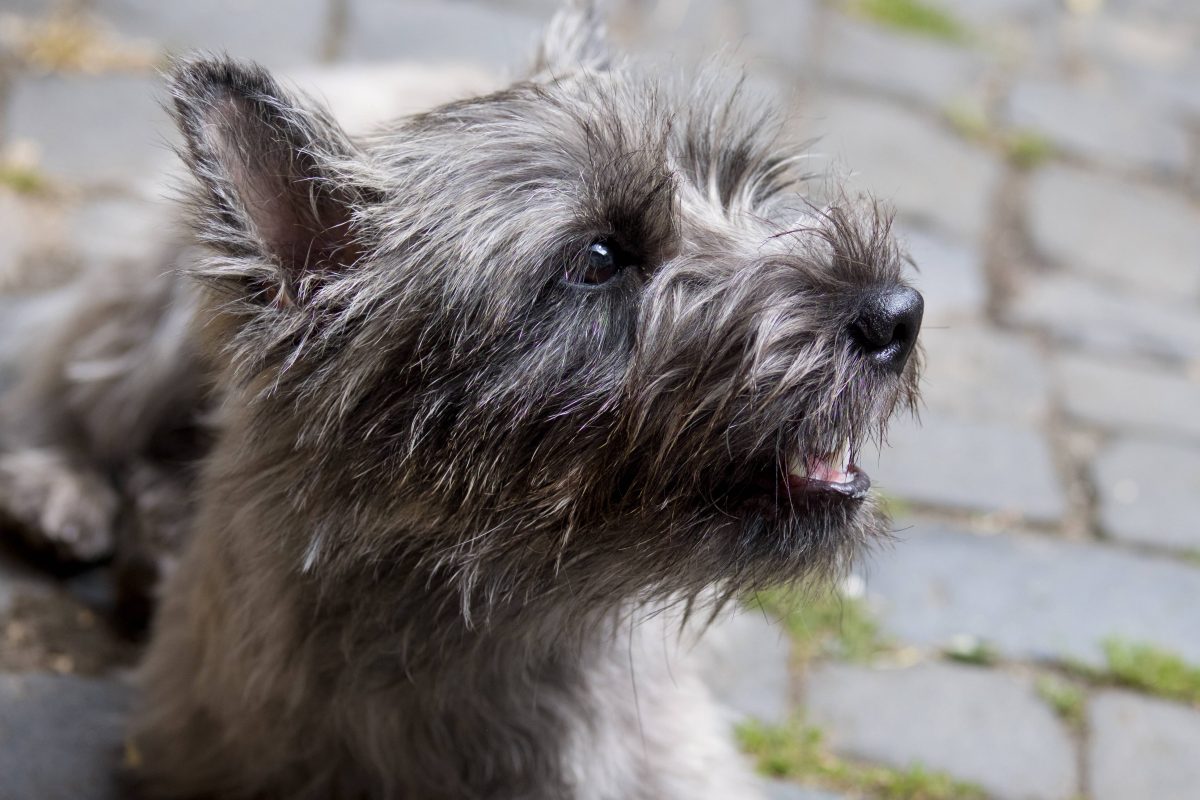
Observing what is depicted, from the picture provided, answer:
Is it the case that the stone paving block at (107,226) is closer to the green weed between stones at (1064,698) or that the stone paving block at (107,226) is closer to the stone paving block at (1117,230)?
the green weed between stones at (1064,698)

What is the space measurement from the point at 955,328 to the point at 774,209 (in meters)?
2.32

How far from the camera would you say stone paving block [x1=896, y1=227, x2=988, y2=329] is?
5059 mm

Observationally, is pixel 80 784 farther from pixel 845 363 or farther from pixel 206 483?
pixel 845 363

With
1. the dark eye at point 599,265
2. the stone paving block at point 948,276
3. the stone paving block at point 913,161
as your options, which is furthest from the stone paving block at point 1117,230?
the dark eye at point 599,265

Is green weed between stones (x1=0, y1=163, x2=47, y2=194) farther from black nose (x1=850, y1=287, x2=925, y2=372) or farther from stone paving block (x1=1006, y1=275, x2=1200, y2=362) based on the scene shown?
stone paving block (x1=1006, y1=275, x2=1200, y2=362)

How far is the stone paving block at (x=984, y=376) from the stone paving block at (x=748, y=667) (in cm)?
115

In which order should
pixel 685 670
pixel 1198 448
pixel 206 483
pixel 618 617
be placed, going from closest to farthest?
pixel 618 617 < pixel 206 483 < pixel 685 670 < pixel 1198 448

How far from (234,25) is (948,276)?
322 cm

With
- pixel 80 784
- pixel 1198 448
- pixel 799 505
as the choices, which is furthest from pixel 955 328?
pixel 80 784

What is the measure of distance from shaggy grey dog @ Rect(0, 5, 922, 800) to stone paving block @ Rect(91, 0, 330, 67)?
10.1ft

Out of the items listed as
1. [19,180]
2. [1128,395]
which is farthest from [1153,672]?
[19,180]

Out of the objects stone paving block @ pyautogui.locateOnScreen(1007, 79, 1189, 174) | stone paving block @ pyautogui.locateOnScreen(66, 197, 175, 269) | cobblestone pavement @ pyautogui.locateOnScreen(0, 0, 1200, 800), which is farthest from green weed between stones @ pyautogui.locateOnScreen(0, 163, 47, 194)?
stone paving block @ pyautogui.locateOnScreen(1007, 79, 1189, 174)

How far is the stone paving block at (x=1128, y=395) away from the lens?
4.74 metres

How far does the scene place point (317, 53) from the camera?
224 inches
